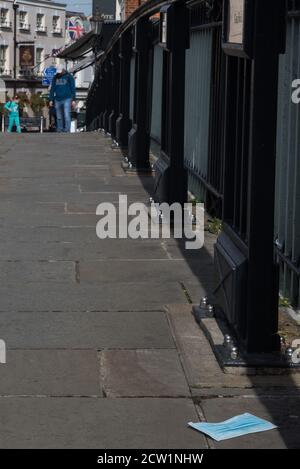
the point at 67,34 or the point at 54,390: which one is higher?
the point at 67,34

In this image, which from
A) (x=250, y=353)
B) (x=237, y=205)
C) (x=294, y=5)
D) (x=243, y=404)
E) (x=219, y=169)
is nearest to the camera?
(x=243, y=404)

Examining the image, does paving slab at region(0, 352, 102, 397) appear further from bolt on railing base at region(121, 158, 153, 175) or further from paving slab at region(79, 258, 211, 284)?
bolt on railing base at region(121, 158, 153, 175)

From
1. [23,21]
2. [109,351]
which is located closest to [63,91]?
[109,351]

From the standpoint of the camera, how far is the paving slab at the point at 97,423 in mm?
3783

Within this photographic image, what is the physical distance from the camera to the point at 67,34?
332ft

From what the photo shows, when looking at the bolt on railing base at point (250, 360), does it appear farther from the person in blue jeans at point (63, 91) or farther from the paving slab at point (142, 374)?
the person in blue jeans at point (63, 91)

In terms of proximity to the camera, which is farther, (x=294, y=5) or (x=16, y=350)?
(x=294, y=5)

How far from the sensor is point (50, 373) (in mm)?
4637

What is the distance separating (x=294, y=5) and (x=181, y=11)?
2590 millimetres

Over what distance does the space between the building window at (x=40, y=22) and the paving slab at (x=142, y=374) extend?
3685 inches

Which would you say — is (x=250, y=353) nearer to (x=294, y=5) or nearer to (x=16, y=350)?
(x=16, y=350)

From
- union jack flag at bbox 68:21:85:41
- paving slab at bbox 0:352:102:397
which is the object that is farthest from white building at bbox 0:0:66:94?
paving slab at bbox 0:352:102:397

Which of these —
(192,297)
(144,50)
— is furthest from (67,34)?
(192,297)

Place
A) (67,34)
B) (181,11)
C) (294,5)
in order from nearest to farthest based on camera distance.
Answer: (294,5)
(181,11)
(67,34)
